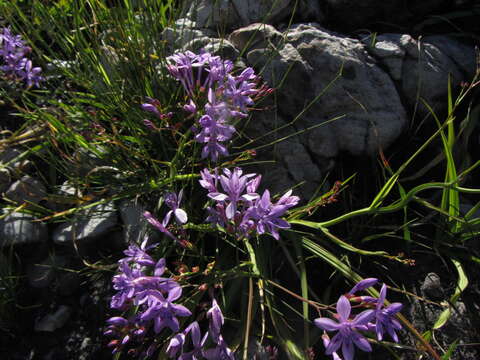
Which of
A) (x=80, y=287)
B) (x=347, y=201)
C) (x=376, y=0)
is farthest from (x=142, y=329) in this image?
(x=376, y=0)

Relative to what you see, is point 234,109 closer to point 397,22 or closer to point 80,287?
point 80,287

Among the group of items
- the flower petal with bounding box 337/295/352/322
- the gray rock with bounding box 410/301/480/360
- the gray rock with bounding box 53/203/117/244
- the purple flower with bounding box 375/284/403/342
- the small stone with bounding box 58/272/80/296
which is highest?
the flower petal with bounding box 337/295/352/322

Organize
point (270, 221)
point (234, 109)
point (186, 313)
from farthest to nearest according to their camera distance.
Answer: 1. point (234, 109)
2. point (270, 221)
3. point (186, 313)

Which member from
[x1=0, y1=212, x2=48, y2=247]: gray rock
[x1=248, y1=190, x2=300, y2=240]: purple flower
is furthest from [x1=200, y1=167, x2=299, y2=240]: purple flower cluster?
[x1=0, y1=212, x2=48, y2=247]: gray rock

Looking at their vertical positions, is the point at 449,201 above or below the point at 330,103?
below

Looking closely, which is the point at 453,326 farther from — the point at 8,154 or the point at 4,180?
the point at 8,154

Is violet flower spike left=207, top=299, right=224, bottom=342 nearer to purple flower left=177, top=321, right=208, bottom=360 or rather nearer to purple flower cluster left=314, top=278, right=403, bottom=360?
purple flower left=177, top=321, right=208, bottom=360

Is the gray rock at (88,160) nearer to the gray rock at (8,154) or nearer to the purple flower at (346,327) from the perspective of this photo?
the gray rock at (8,154)

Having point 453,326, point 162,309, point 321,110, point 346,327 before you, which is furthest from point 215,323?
point 321,110
